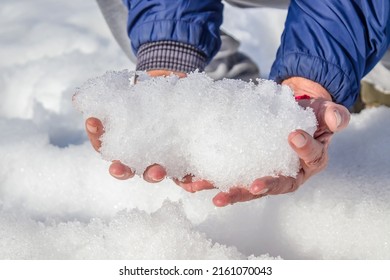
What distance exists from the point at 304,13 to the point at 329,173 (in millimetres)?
338

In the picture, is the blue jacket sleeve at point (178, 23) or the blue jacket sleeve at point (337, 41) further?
the blue jacket sleeve at point (178, 23)

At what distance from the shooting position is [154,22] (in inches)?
56.4

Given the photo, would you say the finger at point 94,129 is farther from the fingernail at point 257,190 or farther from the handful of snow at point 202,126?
the fingernail at point 257,190

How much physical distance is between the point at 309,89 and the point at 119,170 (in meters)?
0.44

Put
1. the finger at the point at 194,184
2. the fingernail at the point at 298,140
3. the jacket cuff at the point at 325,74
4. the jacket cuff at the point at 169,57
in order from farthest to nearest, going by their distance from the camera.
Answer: the jacket cuff at the point at 169,57, the jacket cuff at the point at 325,74, the finger at the point at 194,184, the fingernail at the point at 298,140

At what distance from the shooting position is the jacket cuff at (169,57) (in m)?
1.39

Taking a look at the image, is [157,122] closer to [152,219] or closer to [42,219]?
[152,219]

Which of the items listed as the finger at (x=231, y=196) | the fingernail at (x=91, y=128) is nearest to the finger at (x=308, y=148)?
the finger at (x=231, y=196)

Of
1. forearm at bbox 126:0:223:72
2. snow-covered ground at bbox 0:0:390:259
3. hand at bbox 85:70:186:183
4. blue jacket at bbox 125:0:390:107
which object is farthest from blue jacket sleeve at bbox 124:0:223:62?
hand at bbox 85:70:186:183

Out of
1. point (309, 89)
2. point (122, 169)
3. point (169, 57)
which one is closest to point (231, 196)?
point (122, 169)

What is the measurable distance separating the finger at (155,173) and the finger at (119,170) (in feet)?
0.10

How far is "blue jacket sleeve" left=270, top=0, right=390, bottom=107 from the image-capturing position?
49.9 inches

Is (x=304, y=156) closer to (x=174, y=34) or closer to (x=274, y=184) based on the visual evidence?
(x=274, y=184)
